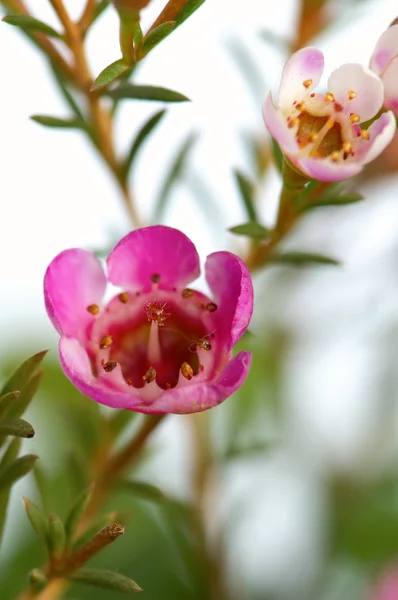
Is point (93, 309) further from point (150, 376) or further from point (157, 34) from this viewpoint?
point (157, 34)

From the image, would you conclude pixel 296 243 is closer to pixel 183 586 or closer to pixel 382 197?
pixel 382 197

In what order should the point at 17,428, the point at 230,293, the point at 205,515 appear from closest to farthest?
the point at 17,428, the point at 230,293, the point at 205,515

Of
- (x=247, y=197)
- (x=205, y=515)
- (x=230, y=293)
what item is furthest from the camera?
(x=205, y=515)

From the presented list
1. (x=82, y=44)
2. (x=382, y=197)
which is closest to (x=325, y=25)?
(x=382, y=197)

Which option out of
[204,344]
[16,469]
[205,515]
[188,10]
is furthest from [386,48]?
[205,515]

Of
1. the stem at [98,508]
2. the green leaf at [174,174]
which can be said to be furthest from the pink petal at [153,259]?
the green leaf at [174,174]

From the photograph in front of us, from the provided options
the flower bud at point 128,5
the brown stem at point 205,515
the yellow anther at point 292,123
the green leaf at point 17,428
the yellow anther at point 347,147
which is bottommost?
the brown stem at point 205,515

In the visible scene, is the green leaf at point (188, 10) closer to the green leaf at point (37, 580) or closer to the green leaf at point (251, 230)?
the green leaf at point (251, 230)
